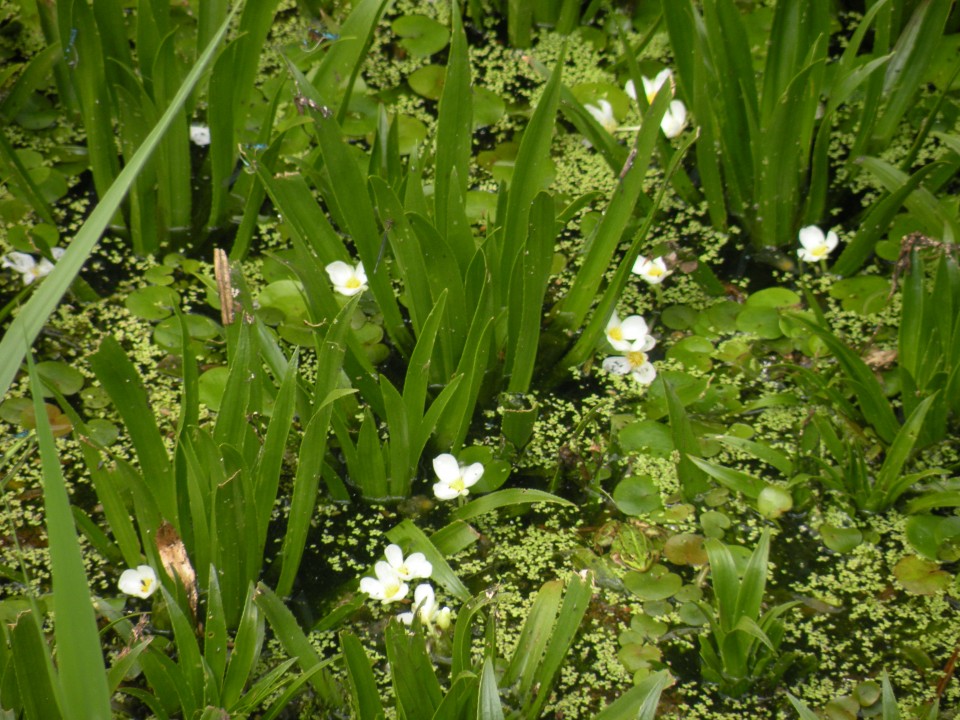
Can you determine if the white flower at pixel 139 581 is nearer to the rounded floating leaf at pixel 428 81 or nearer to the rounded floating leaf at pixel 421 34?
the rounded floating leaf at pixel 428 81

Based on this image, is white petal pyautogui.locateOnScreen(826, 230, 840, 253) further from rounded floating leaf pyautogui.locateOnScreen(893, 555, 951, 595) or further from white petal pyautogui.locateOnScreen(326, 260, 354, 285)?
white petal pyautogui.locateOnScreen(326, 260, 354, 285)

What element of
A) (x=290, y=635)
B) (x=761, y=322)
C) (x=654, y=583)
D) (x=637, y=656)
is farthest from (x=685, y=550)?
(x=290, y=635)

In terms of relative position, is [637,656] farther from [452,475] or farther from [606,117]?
[606,117]

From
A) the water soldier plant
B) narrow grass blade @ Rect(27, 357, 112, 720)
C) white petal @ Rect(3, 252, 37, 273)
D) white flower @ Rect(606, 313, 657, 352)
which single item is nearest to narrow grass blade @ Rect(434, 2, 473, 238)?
the water soldier plant

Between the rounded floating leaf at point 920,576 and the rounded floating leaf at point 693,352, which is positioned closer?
the rounded floating leaf at point 920,576

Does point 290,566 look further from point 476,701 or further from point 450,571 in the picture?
point 476,701

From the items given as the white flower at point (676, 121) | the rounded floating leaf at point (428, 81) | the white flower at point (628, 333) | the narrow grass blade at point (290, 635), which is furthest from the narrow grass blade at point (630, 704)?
the rounded floating leaf at point (428, 81)

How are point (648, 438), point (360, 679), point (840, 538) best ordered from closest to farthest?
point (360, 679) → point (840, 538) → point (648, 438)
